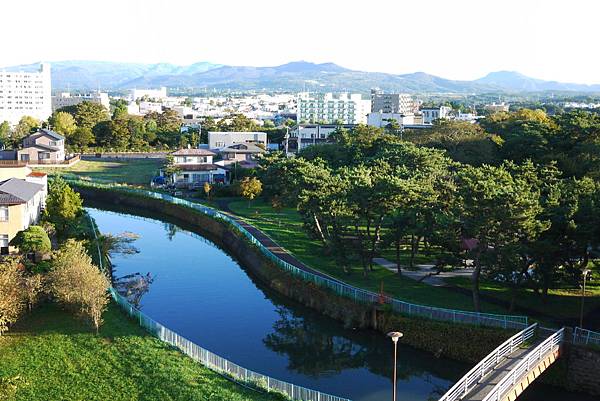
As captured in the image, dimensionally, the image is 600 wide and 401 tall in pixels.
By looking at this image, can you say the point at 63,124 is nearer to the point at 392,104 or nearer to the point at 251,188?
the point at 251,188

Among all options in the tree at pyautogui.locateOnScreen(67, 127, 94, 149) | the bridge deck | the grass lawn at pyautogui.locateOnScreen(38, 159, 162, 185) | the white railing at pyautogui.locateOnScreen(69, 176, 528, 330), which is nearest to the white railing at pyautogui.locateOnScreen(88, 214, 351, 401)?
the bridge deck

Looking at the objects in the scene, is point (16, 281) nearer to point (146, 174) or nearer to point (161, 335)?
point (161, 335)

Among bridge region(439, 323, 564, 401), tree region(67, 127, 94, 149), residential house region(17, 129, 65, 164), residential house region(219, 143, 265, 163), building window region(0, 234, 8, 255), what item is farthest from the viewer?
tree region(67, 127, 94, 149)

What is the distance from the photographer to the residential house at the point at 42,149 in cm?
6297

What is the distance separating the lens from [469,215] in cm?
2300

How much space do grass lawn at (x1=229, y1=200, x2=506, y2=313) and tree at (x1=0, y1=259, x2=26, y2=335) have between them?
1303cm

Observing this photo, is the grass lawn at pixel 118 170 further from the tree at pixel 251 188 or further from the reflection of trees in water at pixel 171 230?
the reflection of trees in water at pixel 171 230

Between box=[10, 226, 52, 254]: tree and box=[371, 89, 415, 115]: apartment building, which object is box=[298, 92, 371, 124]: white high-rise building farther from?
box=[10, 226, 52, 254]: tree

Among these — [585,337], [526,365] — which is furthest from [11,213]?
[585,337]

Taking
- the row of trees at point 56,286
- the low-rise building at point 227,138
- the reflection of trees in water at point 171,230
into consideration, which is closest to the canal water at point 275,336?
the row of trees at point 56,286

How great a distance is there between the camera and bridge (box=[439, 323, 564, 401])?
1555 centimetres

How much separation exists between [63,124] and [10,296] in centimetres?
6140

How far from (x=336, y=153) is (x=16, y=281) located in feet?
110

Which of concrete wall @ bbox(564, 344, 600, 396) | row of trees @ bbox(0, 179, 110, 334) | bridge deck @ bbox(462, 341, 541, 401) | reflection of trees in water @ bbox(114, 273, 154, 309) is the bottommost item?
reflection of trees in water @ bbox(114, 273, 154, 309)
